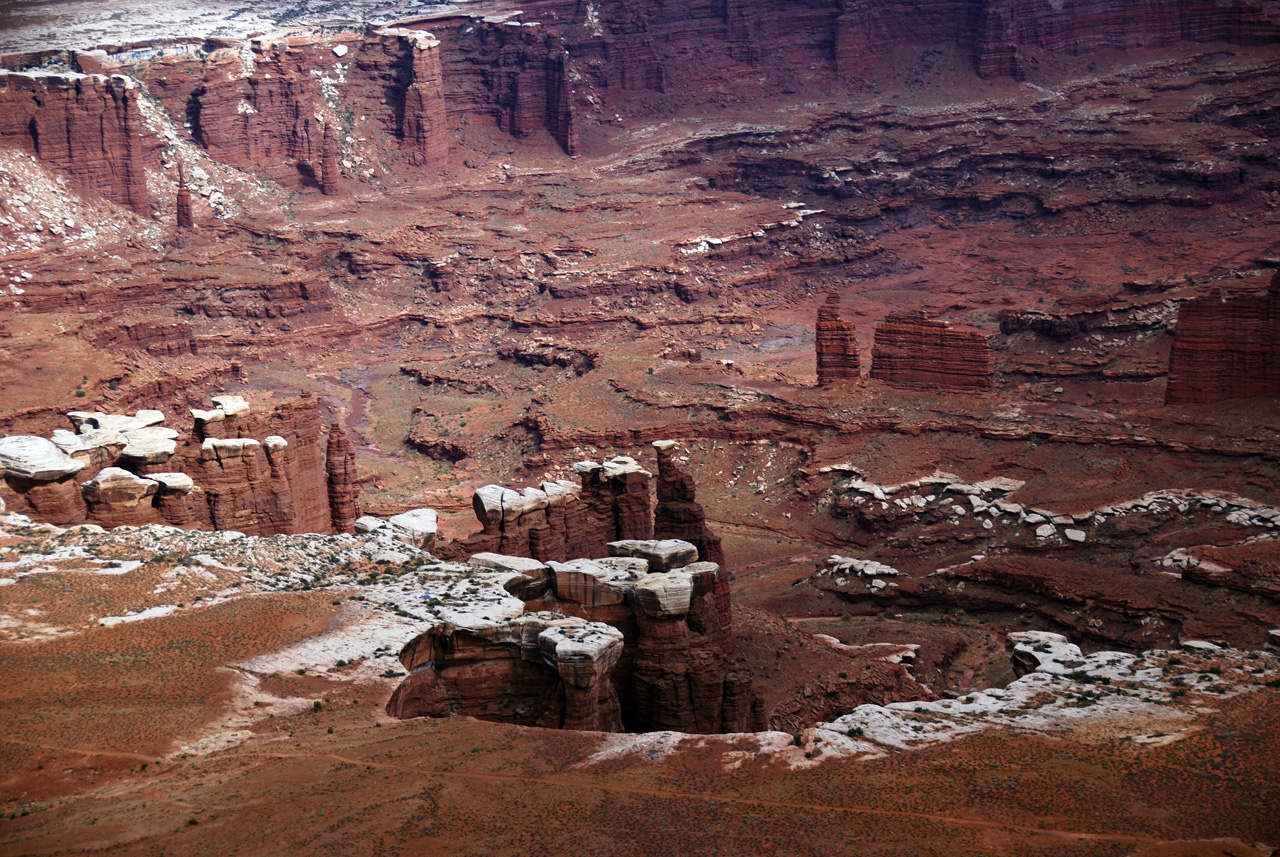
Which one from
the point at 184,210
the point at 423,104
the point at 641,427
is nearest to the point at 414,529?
the point at 641,427

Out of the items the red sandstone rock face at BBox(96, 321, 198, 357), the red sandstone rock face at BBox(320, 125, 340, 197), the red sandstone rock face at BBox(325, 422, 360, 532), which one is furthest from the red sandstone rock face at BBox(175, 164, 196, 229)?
the red sandstone rock face at BBox(325, 422, 360, 532)

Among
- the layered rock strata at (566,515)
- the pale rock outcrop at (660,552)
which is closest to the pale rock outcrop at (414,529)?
the layered rock strata at (566,515)

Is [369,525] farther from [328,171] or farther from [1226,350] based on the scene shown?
[328,171]

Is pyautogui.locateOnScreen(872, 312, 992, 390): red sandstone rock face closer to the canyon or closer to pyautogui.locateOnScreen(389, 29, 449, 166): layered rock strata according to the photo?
the canyon

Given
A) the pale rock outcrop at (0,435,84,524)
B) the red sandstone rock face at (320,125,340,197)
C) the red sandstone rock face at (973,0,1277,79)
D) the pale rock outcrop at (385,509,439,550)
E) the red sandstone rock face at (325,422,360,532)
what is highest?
the red sandstone rock face at (973,0,1277,79)

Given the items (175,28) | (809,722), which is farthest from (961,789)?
(175,28)

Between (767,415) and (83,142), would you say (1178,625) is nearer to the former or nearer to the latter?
(767,415)
